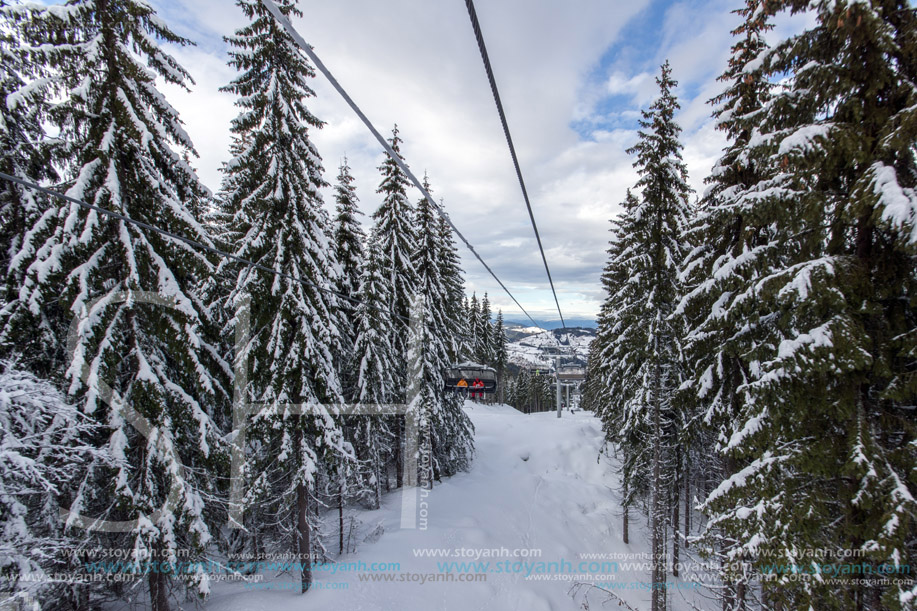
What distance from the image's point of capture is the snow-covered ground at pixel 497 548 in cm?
1063

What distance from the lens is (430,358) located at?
17.6 metres

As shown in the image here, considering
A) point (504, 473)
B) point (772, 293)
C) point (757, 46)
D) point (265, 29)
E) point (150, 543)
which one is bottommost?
point (504, 473)

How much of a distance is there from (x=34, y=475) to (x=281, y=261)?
583 centimetres

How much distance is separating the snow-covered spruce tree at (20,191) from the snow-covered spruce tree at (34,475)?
30.5 inches

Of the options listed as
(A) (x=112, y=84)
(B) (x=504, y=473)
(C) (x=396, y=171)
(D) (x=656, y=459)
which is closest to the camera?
(A) (x=112, y=84)

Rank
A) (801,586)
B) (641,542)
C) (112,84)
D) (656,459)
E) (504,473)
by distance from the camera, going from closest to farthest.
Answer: (801,586) → (112,84) → (656,459) → (641,542) → (504,473)

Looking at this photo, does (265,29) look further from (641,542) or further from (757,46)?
(641,542)

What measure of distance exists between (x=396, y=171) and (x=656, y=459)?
15.2 meters

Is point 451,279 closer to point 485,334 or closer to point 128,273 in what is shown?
point 128,273

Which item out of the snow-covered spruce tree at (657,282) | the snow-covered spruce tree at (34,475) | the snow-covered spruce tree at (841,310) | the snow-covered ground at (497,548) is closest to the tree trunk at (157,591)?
the snow-covered spruce tree at (34,475)

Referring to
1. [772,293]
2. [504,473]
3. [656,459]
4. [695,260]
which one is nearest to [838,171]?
[772,293]

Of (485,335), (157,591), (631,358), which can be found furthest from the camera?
(485,335)

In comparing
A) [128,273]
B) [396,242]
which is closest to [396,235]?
[396,242]

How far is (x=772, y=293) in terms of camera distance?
16.6 feet
